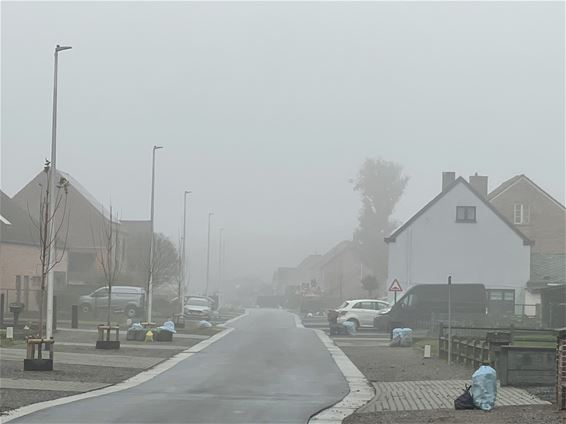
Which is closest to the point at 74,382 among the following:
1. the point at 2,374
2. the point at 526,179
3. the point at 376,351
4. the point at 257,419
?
the point at 2,374

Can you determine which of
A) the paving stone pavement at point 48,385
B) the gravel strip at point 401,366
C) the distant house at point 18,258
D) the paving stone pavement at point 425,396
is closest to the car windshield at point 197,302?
the distant house at point 18,258

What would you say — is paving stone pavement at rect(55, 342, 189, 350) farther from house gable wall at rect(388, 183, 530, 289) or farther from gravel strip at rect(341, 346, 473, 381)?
house gable wall at rect(388, 183, 530, 289)

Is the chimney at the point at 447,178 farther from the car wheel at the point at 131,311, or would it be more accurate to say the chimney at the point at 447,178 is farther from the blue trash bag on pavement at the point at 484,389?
the blue trash bag on pavement at the point at 484,389

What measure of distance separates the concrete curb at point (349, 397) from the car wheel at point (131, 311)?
32002 millimetres

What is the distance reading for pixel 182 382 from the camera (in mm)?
20531

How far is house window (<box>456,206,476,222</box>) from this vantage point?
6206cm

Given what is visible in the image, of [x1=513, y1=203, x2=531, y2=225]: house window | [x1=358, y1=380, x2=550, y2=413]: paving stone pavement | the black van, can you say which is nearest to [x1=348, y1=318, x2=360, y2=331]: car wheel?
the black van

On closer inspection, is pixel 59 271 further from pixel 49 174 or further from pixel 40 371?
pixel 40 371

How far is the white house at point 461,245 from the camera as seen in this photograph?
202 ft

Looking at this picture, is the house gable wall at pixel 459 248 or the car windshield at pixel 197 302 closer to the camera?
the house gable wall at pixel 459 248

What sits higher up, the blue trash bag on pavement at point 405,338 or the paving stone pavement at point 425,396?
the blue trash bag on pavement at point 405,338

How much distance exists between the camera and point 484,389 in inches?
605

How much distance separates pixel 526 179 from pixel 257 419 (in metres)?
64.3

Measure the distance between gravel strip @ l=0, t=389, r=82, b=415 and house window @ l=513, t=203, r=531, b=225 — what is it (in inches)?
2420
